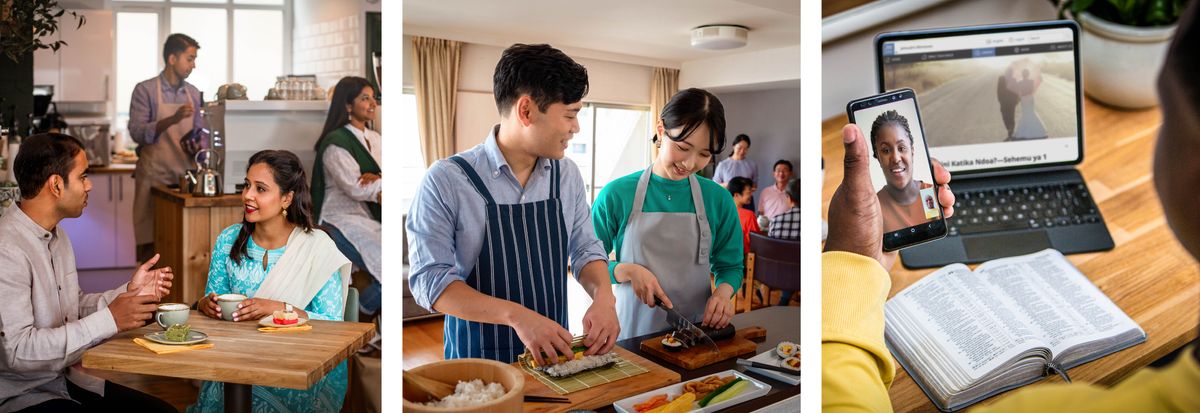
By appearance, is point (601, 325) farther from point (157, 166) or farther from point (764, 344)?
point (157, 166)

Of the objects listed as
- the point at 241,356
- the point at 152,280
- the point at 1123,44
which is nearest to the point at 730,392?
the point at 241,356

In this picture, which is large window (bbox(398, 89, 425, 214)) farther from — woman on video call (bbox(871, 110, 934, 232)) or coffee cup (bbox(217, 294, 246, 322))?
woman on video call (bbox(871, 110, 934, 232))

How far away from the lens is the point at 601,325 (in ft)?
5.93

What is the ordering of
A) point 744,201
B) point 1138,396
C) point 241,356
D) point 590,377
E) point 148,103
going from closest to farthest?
point 1138,396, point 241,356, point 148,103, point 590,377, point 744,201

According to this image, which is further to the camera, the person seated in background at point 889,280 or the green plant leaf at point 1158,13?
the green plant leaf at point 1158,13

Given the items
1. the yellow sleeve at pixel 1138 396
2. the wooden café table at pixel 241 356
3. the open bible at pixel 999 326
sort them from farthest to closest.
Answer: the open bible at pixel 999 326, the wooden café table at pixel 241 356, the yellow sleeve at pixel 1138 396

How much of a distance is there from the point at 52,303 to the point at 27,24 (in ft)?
1.88

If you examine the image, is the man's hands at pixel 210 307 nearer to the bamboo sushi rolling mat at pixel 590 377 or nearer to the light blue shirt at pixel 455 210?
the light blue shirt at pixel 455 210

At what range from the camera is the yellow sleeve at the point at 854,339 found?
178 centimetres

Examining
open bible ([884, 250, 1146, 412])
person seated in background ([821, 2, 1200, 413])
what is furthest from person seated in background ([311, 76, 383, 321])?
open bible ([884, 250, 1146, 412])

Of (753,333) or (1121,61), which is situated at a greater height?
(1121,61)

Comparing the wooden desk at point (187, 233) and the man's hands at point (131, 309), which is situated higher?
the wooden desk at point (187, 233)

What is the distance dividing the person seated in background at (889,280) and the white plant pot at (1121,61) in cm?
41

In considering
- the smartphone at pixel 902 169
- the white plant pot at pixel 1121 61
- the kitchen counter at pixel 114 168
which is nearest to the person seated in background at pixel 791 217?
the smartphone at pixel 902 169
